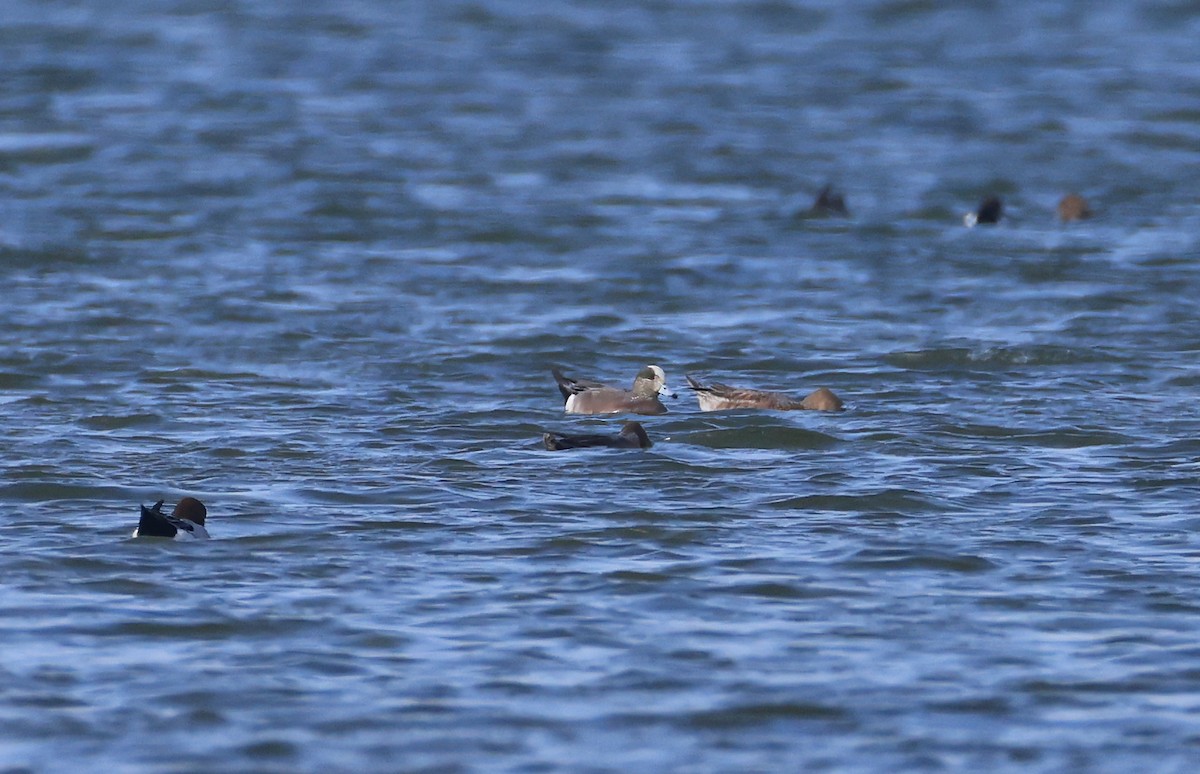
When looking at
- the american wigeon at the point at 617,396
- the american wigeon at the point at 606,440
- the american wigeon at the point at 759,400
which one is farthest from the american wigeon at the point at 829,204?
the american wigeon at the point at 606,440

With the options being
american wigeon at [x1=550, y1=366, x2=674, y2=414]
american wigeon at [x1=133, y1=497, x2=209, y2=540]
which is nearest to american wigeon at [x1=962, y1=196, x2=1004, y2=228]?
american wigeon at [x1=550, y1=366, x2=674, y2=414]

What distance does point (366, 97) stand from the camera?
98.1 feet

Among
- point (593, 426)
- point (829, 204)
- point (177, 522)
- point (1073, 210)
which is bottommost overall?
point (593, 426)

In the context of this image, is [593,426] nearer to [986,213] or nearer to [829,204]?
[829,204]

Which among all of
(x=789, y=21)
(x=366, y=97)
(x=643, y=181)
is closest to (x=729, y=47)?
(x=789, y=21)

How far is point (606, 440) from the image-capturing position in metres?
12.4

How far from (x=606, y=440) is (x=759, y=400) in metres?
1.53

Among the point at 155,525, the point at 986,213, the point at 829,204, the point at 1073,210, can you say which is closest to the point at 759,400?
the point at 155,525

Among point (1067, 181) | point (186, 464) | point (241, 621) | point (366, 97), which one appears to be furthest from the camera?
point (366, 97)

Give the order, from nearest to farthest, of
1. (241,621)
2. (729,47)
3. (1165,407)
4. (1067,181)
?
(241,621) → (1165,407) → (1067,181) → (729,47)

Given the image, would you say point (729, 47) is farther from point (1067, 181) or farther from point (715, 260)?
point (715, 260)

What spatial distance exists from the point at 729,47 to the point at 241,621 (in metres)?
27.2

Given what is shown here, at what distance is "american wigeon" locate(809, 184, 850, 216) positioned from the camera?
21280 mm

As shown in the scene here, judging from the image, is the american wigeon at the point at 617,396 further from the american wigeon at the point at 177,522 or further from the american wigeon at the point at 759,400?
the american wigeon at the point at 177,522
